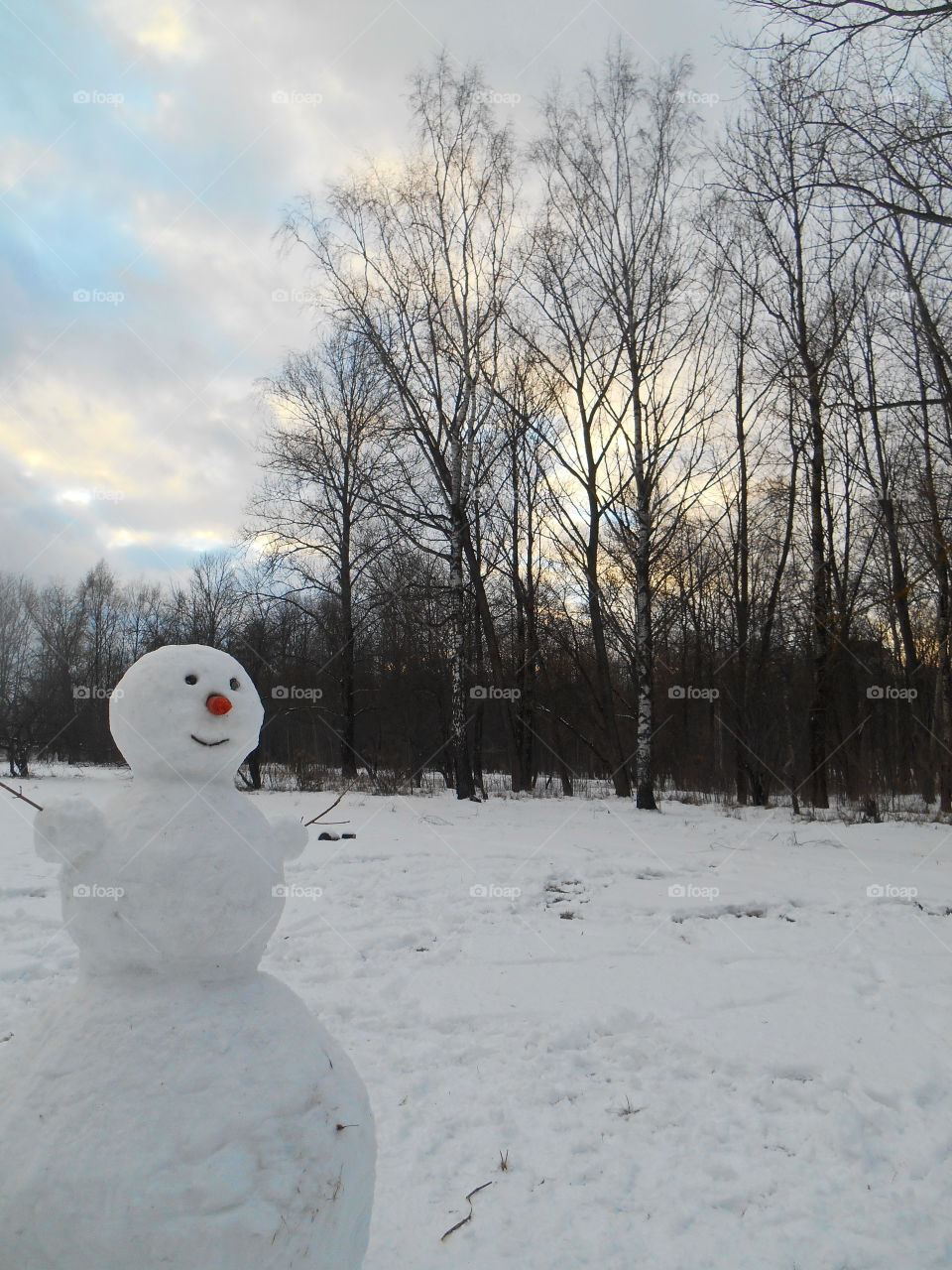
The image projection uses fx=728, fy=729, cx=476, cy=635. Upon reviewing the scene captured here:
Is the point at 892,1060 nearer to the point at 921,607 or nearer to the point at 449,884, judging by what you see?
the point at 449,884

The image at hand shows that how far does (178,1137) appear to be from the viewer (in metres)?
1.53

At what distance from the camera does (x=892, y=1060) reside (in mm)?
3383

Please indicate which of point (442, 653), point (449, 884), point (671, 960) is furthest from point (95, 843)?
point (442, 653)

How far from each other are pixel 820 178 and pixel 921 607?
63.4ft
